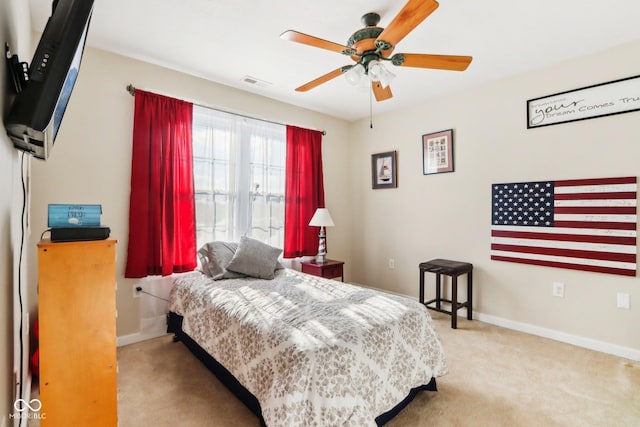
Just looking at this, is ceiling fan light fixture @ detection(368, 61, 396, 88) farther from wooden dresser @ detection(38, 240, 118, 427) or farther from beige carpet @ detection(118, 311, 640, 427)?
beige carpet @ detection(118, 311, 640, 427)

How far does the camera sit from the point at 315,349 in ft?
4.84

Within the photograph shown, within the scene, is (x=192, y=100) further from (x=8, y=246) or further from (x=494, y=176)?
(x=494, y=176)

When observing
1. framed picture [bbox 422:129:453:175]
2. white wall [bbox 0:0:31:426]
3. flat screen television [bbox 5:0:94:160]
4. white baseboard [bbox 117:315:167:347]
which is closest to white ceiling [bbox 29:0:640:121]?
framed picture [bbox 422:129:453:175]

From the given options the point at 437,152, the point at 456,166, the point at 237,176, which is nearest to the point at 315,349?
the point at 237,176

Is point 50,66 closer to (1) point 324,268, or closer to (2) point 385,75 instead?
(2) point 385,75

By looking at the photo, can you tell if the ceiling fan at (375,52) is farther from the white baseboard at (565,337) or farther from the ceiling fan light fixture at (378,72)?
the white baseboard at (565,337)

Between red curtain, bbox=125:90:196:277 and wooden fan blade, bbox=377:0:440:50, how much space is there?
82.1 inches

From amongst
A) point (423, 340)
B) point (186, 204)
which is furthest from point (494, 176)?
point (186, 204)

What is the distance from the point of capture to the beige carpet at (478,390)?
1775mm

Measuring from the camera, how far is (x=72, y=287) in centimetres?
136

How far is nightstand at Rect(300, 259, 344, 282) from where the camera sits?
3637 millimetres

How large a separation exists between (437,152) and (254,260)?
2.50 m

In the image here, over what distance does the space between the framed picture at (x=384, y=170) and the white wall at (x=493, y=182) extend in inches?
3.5

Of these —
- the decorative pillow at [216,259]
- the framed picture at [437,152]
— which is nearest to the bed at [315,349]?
the decorative pillow at [216,259]
